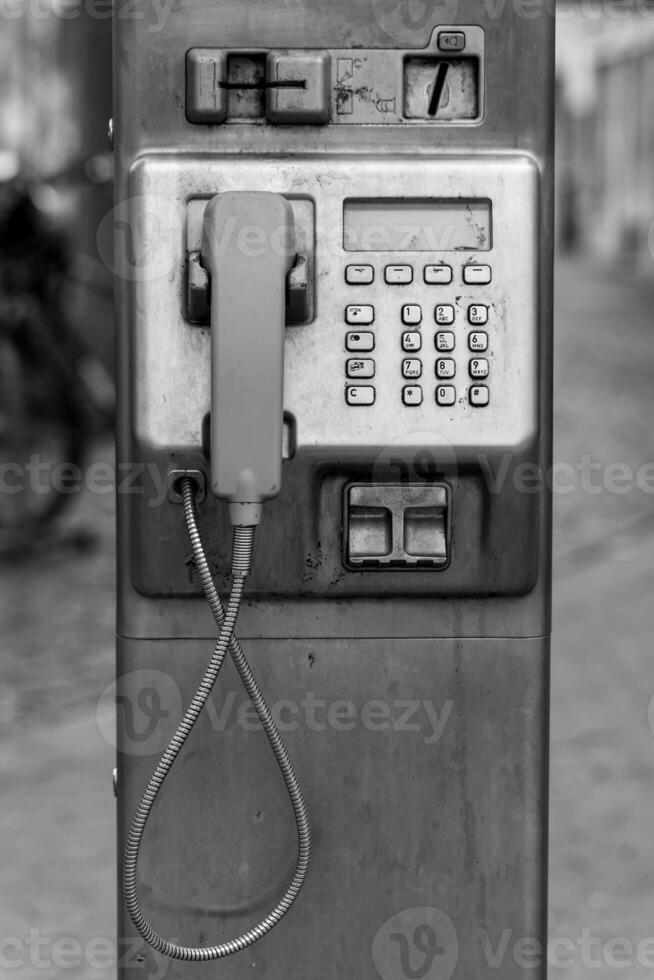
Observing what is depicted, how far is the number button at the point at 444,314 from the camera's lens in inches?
63.4

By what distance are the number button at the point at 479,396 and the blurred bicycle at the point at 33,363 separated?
4.00m

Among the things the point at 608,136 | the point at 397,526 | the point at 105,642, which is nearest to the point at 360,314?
the point at 397,526

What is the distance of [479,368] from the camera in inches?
63.6

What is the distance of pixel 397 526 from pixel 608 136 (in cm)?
2258

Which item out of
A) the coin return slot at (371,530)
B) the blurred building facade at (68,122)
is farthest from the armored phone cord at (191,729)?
the blurred building facade at (68,122)

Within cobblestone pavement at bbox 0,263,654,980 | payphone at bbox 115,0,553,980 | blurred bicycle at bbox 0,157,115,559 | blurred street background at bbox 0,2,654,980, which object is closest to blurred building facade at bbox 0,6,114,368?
blurred street background at bbox 0,2,654,980

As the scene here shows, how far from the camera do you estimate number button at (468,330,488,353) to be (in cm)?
161

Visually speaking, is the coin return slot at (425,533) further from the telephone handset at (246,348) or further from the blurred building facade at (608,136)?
the blurred building facade at (608,136)

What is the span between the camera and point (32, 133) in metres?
9.67

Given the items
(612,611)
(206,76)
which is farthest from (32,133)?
(206,76)

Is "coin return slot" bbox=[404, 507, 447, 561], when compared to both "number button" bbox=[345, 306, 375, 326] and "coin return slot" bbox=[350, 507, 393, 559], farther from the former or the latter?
"number button" bbox=[345, 306, 375, 326]

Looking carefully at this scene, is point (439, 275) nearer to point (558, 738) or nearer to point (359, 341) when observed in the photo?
point (359, 341)

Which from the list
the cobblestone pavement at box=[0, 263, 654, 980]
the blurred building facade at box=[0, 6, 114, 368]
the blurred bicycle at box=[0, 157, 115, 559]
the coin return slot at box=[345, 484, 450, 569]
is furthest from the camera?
the blurred building facade at box=[0, 6, 114, 368]

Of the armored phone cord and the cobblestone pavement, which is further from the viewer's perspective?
the cobblestone pavement
